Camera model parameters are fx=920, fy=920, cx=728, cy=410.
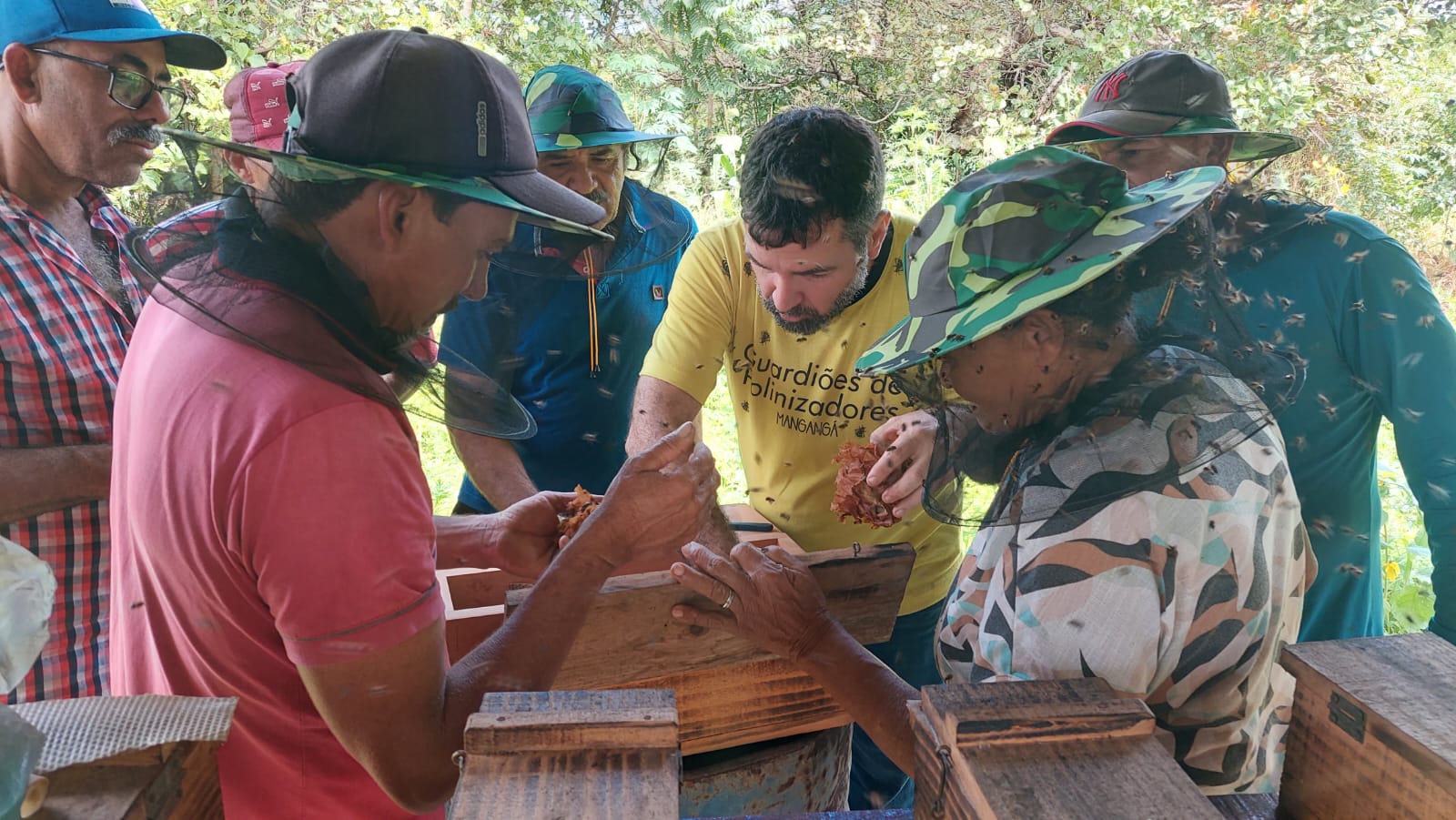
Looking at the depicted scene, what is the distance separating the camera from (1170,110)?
2.69 metres

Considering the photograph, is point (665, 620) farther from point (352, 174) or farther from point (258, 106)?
point (258, 106)

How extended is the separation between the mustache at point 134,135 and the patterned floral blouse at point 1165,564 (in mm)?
2418

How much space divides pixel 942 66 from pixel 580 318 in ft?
25.0

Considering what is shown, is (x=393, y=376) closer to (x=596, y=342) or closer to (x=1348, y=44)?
(x=596, y=342)

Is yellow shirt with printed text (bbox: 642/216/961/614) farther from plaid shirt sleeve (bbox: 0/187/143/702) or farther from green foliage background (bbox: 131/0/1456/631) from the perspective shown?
green foliage background (bbox: 131/0/1456/631)

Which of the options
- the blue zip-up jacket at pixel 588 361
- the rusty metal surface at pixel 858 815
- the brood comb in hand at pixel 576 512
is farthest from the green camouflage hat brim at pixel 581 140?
the rusty metal surface at pixel 858 815

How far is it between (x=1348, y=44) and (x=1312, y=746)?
915cm

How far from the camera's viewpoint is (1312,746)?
3.29 feet

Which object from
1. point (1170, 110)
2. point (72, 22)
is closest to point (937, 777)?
point (1170, 110)

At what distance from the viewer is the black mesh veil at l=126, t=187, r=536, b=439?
124cm

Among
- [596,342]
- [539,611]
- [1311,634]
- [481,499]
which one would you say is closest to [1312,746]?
[539,611]

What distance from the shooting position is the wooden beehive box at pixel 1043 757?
84 centimetres

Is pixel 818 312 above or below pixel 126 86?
below

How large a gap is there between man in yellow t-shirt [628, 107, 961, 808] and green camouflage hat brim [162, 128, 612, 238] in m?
1.23
